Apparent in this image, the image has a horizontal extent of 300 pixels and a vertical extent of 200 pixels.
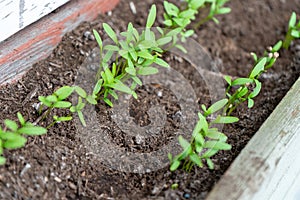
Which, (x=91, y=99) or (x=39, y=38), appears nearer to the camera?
(x=91, y=99)

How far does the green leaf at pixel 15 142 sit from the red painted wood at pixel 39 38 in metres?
0.47

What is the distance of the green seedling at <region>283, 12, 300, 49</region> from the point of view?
227cm

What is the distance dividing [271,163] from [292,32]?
33.1 inches

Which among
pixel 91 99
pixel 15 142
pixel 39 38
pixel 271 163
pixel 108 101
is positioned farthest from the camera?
pixel 39 38

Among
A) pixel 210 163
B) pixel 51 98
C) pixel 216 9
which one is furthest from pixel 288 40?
pixel 51 98

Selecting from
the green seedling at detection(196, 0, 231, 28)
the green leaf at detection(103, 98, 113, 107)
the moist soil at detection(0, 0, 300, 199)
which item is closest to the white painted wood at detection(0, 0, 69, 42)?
the moist soil at detection(0, 0, 300, 199)

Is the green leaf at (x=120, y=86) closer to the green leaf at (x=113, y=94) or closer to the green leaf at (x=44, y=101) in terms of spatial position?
the green leaf at (x=113, y=94)

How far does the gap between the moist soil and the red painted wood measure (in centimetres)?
3

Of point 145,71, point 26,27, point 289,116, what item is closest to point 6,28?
point 26,27

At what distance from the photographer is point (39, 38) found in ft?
6.66

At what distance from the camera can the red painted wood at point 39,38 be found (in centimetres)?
194

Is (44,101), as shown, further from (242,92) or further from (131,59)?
(242,92)

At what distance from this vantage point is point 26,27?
1992 mm

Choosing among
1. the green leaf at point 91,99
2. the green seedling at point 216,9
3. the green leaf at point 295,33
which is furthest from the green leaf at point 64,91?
the green leaf at point 295,33
